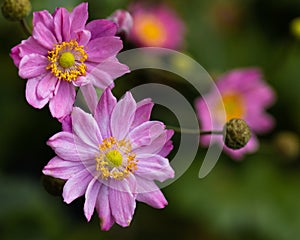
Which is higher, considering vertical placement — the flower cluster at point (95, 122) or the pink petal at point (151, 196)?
the flower cluster at point (95, 122)

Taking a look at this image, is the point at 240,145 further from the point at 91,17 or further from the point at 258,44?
the point at 258,44

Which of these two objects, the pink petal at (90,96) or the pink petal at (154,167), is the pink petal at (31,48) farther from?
the pink petal at (154,167)

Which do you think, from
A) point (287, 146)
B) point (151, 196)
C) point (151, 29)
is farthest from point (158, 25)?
point (151, 196)

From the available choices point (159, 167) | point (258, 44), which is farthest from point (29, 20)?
point (258, 44)

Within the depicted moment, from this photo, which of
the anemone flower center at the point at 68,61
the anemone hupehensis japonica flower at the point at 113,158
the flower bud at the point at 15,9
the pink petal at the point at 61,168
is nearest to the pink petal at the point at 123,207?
the anemone hupehensis japonica flower at the point at 113,158

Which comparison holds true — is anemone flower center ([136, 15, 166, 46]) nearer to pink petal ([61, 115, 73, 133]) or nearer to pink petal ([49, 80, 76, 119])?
pink petal ([49, 80, 76, 119])

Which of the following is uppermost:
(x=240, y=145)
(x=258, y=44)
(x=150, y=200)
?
(x=258, y=44)
